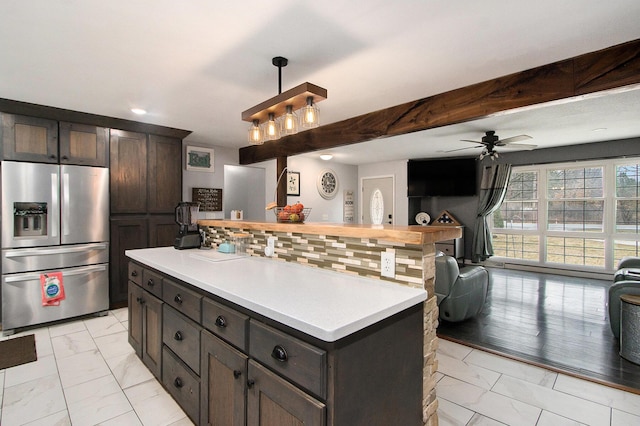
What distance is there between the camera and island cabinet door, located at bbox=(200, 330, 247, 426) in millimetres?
1319

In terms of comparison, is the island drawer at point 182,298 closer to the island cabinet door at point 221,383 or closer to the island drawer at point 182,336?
the island drawer at point 182,336

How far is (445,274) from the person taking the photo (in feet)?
10.2

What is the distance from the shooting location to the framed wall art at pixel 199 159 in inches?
192

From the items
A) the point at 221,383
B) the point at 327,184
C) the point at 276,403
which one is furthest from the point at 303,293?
the point at 327,184

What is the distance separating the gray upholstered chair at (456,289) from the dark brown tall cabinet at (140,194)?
3483 mm

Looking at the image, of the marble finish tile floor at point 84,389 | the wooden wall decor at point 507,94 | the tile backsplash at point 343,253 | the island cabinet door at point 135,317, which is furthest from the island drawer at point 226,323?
the wooden wall decor at point 507,94

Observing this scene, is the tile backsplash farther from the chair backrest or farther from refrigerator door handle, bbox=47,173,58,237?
refrigerator door handle, bbox=47,173,58,237

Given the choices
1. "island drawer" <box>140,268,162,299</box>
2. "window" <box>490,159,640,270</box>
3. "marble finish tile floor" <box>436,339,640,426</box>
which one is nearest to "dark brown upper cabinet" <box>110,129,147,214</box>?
"island drawer" <box>140,268,162,299</box>

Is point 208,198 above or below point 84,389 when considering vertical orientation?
above

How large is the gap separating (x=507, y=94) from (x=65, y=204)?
459 centimetres

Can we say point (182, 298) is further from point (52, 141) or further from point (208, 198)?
point (208, 198)

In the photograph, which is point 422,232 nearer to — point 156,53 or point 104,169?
point 156,53

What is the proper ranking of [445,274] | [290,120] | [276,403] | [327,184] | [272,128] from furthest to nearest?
[327,184], [445,274], [272,128], [290,120], [276,403]

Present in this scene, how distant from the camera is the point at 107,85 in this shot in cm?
278
